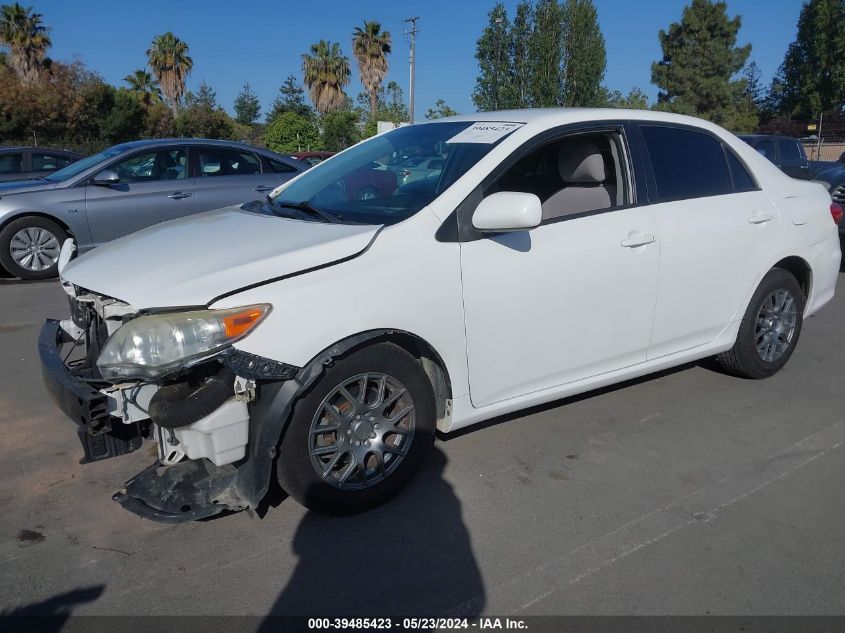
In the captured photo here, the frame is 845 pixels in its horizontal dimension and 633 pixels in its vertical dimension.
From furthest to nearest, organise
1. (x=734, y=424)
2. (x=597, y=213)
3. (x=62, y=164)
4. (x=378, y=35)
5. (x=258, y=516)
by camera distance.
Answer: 1. (x=378, y=35)
2. (x=62, y=164)
3. (x=734, y=424)
4. (x=597, y=213)
5. (x=258, y=516)

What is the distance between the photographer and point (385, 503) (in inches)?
129

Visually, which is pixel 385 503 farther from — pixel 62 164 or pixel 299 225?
pixel 62 164

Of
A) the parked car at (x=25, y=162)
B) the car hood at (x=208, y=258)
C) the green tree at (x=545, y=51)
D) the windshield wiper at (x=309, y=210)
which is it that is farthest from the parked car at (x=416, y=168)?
the green tree at (x=545, y=51)

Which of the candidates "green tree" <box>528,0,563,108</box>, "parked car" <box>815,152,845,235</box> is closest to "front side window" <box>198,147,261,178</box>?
"parked car" <box>815,152,845,235</box>

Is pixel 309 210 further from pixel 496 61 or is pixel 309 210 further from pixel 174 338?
pixel 496 61

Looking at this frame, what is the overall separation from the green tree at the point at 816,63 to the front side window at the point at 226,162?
162 ft

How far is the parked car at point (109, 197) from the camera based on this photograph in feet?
27.6

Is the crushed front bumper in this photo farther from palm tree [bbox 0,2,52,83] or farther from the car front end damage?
palm tree [bbox 0,2,52,83]

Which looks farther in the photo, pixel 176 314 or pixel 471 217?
pixel 471 217

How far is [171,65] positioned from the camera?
157 ft

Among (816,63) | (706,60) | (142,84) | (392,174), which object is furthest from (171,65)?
(392,174)

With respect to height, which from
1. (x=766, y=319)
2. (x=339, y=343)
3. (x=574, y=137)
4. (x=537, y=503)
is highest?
(x=574, y=137)

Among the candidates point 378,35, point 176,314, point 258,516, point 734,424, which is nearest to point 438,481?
point 258,516

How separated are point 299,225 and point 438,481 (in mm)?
1410
